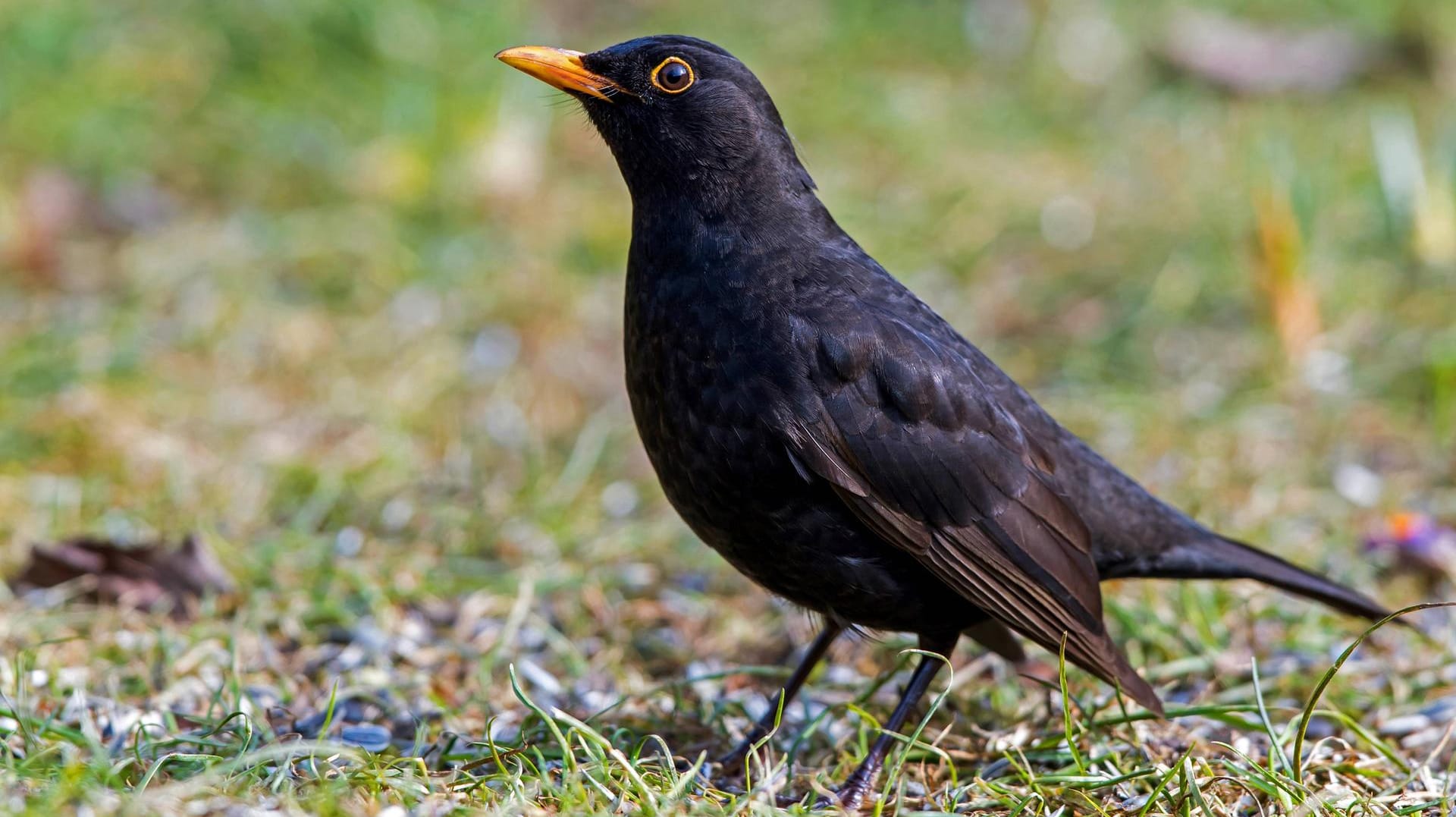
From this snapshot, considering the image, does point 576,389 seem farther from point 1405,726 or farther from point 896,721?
point 1405,726

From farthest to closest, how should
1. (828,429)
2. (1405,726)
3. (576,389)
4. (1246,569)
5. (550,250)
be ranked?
(550,250) < (576,389) < (1246,569) < (1405,726) < (828,429)

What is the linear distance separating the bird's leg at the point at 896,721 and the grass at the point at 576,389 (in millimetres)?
A: 66

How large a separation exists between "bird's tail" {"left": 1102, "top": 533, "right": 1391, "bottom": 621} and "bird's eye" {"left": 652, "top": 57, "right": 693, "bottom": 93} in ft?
5.74

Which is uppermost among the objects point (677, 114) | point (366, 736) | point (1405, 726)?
point (677, 114)

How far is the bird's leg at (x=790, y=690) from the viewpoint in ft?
12.2

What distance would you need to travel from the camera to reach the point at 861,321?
3584 mm

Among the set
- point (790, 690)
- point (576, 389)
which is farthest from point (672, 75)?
point (576, 389)

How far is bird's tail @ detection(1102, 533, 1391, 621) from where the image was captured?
3.93 meters

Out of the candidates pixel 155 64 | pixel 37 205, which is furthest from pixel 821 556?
pixel 155 64

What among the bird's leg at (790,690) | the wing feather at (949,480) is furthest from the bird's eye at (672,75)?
the bird's leg at (790,690)

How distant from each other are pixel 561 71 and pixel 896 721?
1.88m

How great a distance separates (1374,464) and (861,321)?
279 centimetres

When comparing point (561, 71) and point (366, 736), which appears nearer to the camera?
point (366, 736)

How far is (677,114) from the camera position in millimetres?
3820
